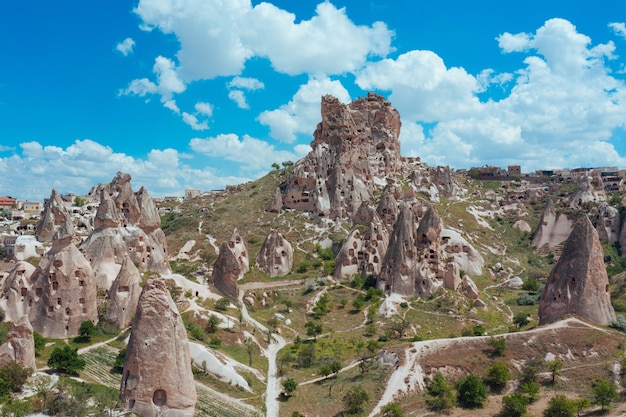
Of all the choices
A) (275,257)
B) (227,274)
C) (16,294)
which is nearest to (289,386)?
(227,274)

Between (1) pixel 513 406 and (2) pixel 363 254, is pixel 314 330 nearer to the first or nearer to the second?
(2) pixel 363 254

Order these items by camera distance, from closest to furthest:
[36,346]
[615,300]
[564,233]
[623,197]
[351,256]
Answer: [36,346] → [615,300] → [351,256] → [564,233] → [623,197]

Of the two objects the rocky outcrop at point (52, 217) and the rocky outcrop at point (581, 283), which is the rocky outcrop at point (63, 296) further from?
the rocky outcrop at point (581, 283)

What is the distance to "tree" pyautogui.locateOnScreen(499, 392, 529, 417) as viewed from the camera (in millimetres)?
31392

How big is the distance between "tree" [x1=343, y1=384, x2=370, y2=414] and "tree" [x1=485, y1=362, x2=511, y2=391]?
819 cm

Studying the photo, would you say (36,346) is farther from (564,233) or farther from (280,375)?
(564,233)

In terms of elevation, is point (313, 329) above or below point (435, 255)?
below

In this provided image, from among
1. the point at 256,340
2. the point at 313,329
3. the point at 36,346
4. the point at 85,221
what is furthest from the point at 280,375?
the point at 85,221

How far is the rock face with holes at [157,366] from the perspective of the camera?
25.2 m

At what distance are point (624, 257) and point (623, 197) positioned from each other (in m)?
25.9

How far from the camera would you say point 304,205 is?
90938 mm

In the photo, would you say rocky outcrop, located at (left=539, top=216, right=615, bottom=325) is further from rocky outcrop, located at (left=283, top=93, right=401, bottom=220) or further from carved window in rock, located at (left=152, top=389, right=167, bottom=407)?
rocky outcrop, located at (left=283, top=93, right=401, bottom=220)

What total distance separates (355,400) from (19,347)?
766 inches

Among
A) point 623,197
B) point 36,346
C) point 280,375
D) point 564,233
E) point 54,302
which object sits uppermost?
point 623,197
